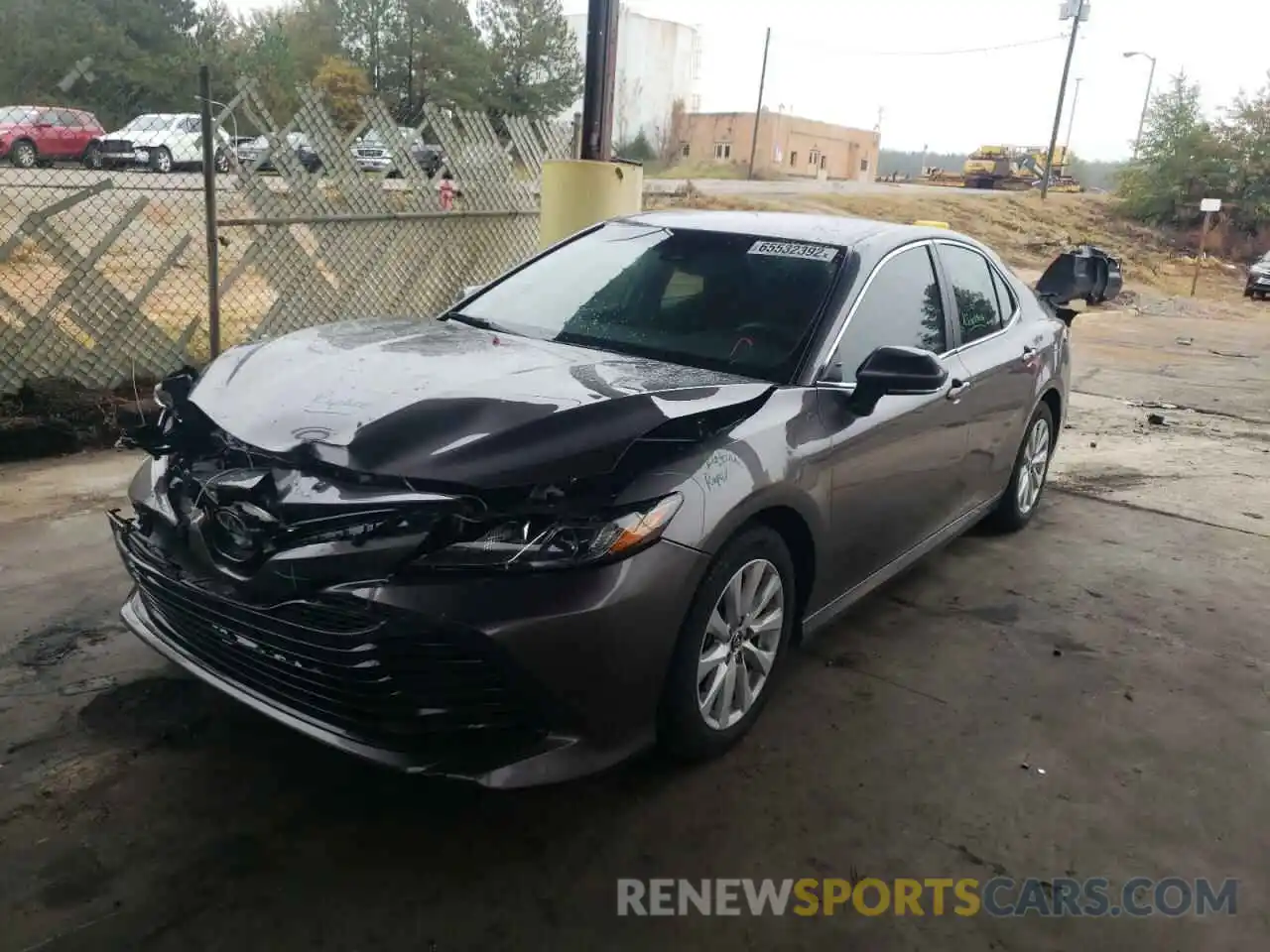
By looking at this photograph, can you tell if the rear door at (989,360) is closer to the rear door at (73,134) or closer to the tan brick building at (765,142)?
the rear door at (73,134)

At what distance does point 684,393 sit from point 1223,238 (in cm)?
3909

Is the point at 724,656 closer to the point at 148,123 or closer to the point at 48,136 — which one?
the point at 148,123

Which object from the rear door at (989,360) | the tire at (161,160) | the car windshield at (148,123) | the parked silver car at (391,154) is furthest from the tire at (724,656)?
the car windshield at (148,123)

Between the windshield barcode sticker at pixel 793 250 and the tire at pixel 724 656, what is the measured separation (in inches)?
47.3

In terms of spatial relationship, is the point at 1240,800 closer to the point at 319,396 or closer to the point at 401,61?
the point at 319,396

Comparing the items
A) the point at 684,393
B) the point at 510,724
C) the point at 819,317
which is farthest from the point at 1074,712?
the point at 510,724

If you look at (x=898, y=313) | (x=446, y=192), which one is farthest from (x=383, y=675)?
(x=446, y=192)

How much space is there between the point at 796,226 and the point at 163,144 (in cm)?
497

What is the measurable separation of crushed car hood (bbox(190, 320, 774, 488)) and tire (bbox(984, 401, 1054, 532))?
99.7 inches

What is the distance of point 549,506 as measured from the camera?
8.32 ft

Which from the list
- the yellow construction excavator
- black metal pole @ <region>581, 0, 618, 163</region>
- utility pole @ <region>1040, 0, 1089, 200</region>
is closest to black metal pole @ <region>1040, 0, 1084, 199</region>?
utility pole @ <region>1040, 0, 1089, 200</region>

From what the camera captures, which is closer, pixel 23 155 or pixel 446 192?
pixel 23 155

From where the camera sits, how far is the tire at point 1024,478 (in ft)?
17.3

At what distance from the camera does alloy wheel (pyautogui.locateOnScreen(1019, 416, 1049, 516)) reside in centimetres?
536
